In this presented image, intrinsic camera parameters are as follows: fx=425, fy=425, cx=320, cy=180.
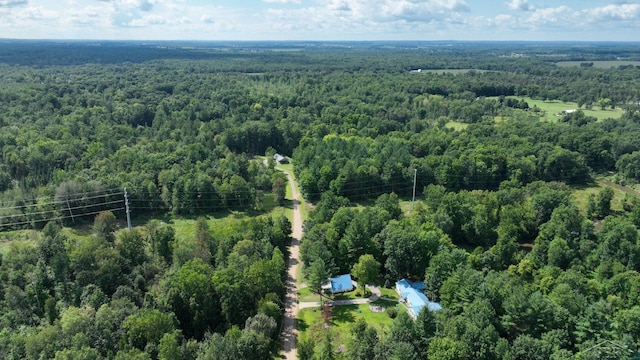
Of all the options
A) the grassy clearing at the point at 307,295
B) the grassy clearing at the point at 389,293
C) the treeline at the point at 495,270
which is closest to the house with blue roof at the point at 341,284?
the treeline at the point at 495,270

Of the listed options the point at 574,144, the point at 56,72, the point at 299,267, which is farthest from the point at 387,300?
the point at 56,72

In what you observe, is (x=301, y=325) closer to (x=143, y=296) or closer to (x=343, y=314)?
(x=343, y=314)


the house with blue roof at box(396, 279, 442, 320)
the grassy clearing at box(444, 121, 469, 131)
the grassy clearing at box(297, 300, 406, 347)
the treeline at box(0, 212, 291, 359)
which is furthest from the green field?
the treeline at box(0, 212, 291, 359)

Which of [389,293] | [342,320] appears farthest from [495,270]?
[342,320]

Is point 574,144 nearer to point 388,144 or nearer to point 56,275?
point 388,144

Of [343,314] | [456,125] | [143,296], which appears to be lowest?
[343,314]

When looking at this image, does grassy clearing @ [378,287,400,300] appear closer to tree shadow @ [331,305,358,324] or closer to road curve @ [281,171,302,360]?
tree shadow @ [331,305,358,324]

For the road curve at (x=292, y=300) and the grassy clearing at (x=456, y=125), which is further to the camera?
the grassy clearing at (x=456, y=125)

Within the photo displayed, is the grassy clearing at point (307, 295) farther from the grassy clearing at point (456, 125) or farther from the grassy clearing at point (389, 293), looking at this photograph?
the grassy clearing at point (456, 125)
